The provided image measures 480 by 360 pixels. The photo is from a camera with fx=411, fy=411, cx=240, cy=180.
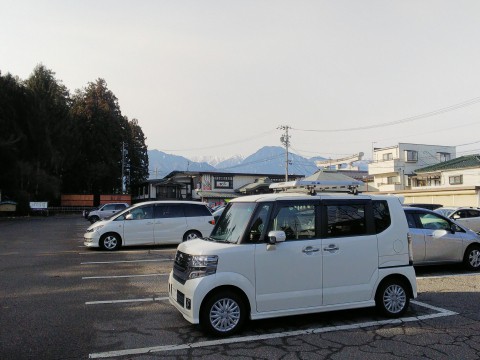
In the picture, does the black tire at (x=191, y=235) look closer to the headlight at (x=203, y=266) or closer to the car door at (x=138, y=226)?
the car door at (x=138, y=226)

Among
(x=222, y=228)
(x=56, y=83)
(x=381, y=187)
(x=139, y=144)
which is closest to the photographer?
(x=222, y=228)

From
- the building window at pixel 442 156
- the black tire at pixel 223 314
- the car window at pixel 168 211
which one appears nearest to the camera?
the black tire at pixel 223 314

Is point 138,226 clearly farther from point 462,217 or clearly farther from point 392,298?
point 462,217

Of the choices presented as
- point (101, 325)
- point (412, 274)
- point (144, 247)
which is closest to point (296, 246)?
point (412, 274)

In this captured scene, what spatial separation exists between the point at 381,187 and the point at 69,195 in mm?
46796

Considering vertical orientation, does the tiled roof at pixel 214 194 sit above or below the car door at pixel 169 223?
above

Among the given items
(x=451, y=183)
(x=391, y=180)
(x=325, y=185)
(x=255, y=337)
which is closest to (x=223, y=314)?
(x=255, y=337)

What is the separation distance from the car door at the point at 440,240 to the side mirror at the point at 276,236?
6048 millimetres

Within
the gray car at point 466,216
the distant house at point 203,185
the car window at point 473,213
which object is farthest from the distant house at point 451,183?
the distant house at point 203,185

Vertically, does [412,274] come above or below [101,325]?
above

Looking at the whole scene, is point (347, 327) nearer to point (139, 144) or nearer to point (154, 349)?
point (154, 349)

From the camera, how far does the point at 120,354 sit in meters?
5.03

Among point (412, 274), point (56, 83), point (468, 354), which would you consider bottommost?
point (468, 354)

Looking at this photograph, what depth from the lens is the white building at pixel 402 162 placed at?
60594 millimetres
